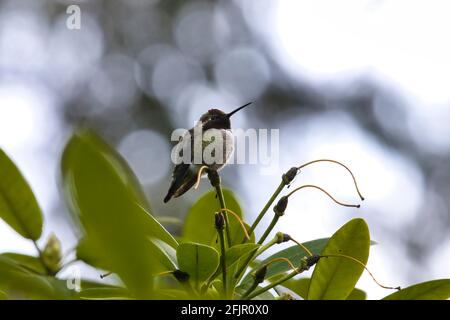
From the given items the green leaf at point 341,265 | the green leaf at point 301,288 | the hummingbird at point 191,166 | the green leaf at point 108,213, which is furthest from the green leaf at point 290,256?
the green leaf at point 108,213

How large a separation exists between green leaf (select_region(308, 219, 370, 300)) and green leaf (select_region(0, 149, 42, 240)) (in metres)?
0.56

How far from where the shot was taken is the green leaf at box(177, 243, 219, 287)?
1.05m

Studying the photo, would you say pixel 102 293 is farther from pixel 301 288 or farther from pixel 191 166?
pixel 191 166

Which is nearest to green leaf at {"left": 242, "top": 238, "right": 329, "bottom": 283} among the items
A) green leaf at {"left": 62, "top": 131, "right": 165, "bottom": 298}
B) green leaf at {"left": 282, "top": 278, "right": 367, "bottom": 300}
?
green leaf at {"left": 282, "top": 278, "right": 367, "bottom": 300}

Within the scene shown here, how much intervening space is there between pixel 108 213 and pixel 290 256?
78 centimetres

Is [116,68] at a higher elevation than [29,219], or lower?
higher

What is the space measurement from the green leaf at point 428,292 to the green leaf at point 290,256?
184mm

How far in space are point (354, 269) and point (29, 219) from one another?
0.64 metres

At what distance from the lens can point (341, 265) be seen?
1.22m

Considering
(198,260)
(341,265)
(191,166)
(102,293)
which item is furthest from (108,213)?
(191,166)

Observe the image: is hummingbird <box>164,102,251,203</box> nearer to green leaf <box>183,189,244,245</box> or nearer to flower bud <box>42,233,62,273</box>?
green leaf <box>183,189,244,245</box>

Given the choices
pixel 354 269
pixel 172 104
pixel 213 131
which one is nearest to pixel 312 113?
pixel 172 104

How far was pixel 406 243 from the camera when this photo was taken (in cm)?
748
